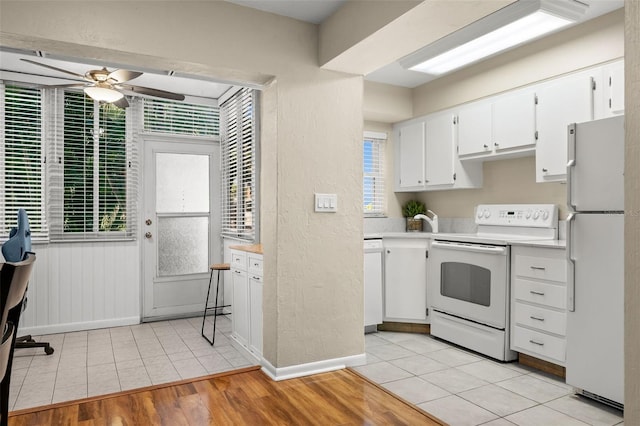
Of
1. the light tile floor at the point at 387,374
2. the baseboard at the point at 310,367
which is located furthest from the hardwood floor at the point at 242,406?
the light tile floor at the point at 387,374

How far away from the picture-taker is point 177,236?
503 centimetres

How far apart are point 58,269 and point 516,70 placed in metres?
4.64

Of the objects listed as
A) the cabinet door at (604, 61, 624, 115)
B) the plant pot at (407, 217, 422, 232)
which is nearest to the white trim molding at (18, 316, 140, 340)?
the plant pot at (407, 217, 422, 232)

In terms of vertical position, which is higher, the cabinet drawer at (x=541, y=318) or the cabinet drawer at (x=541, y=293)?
the cabinet drawer at (x=541, y=293)

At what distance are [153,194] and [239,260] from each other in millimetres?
1742

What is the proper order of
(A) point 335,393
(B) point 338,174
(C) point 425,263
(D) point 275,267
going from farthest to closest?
(C) point 425,263 < (B) point 338,174 < (D) point 275,267 < (A) point 335,393

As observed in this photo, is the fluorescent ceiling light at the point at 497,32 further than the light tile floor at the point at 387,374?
Yes

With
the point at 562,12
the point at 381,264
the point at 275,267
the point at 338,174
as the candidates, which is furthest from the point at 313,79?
the point at 381,264

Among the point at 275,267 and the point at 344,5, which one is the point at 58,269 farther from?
the point at 344,5

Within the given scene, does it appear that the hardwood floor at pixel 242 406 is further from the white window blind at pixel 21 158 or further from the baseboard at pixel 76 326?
the white window blind at pixel 21 158

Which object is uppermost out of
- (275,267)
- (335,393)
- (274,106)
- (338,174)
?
(274,106)

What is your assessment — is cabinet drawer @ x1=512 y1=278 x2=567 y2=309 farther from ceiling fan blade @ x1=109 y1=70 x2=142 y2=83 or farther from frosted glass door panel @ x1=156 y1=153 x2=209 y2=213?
frosted glass door panel @ x1=156 y1=153 x2=209 y2=213

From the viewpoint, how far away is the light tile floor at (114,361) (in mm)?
2926

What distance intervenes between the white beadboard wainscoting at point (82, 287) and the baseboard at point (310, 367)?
2233mm
